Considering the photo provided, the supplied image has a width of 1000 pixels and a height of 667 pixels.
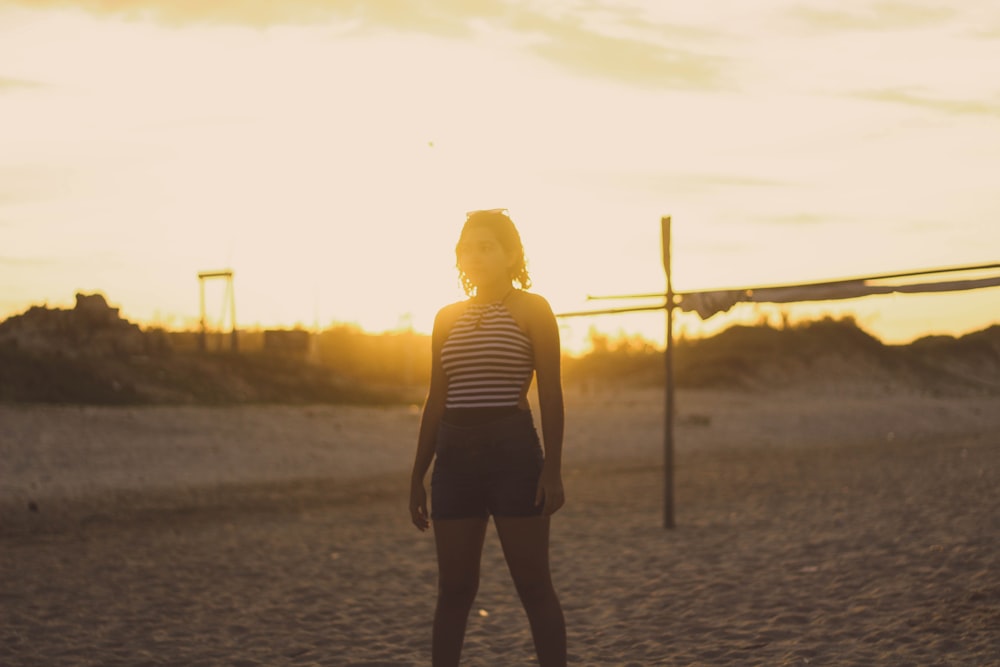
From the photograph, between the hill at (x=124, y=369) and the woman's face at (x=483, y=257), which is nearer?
the woman's face at (x=483, y=257)

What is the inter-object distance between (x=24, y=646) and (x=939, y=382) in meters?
31.2

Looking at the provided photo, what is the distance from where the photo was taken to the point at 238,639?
21.2 ft

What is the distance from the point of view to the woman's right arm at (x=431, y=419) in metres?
4.12

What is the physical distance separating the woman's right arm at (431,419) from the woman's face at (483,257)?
7.6 inches

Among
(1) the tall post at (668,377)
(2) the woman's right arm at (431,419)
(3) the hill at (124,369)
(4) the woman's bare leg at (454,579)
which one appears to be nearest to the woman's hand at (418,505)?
(2) the woman's right arm at (431,419)

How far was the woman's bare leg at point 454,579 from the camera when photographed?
4004mm

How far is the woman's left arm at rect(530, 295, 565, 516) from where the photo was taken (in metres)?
3.89

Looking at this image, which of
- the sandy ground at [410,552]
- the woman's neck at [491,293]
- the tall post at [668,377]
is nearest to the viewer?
the woman's neck at [491,293]

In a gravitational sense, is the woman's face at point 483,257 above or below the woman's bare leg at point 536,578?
above

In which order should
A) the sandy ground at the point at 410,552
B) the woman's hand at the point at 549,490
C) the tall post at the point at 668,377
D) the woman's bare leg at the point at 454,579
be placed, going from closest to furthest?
the woman's hand at the point at 549,490 < the woman's bare leg at the point at 454,579 < the sandy ground at the point at 410,552 < the tall post at the point at 668,377

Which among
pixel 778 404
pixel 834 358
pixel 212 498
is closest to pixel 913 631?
pixel 212 498

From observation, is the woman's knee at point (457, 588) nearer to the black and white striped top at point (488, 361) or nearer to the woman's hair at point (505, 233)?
the black and white striped top at point (488, 361)

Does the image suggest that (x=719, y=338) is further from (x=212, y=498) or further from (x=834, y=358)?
(x=212, y=498)

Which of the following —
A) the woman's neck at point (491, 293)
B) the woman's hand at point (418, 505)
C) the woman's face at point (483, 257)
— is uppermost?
the woman's face at point (483, 257)
